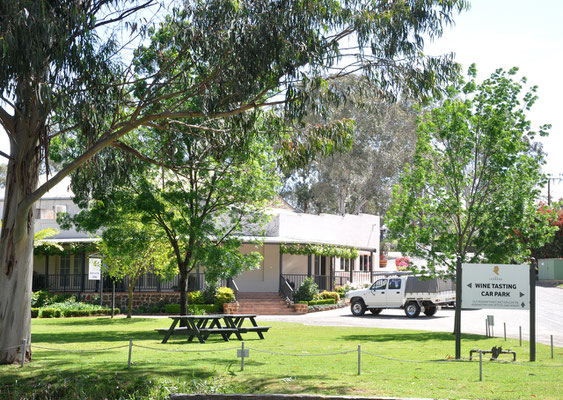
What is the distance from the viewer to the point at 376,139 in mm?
57219

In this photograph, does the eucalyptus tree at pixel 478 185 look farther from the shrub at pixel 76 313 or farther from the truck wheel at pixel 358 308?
the shrub at pixel 76 313

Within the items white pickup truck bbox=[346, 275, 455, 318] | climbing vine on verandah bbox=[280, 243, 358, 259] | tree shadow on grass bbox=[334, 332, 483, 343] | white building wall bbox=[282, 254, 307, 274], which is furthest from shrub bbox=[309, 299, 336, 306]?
tree shadow on grass bbox=[334, 332, 483, 343]

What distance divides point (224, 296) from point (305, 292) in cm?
454

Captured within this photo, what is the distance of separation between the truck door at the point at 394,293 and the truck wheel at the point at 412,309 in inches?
19.2

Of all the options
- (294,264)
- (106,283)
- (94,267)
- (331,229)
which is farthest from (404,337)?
(331,229)

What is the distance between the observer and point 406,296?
32.0 m

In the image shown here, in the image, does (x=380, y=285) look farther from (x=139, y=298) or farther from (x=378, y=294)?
(x=139, y=298)

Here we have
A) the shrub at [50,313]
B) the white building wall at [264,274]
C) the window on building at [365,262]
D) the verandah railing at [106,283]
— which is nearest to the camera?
the shrub at [50,313]

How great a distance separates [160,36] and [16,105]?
335 centimetres

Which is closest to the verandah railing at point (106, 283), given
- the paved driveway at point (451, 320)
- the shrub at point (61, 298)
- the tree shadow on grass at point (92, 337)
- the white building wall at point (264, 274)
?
the shrub at point (61, 298)

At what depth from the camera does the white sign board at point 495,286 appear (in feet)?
52.5

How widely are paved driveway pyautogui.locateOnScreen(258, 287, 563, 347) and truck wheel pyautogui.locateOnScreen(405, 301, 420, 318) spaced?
29 cm

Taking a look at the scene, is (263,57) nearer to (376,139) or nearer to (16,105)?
(16,105)

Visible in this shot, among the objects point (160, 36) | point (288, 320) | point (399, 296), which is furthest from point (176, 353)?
point (399, 296)
